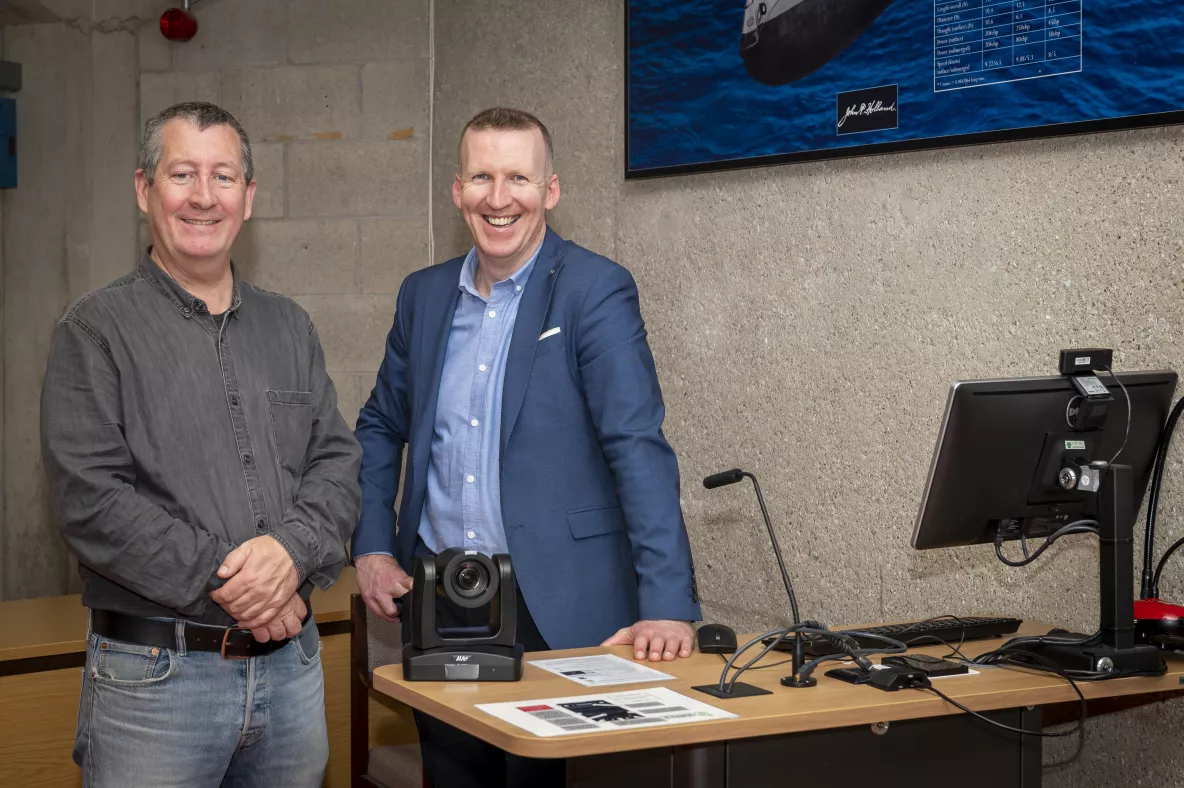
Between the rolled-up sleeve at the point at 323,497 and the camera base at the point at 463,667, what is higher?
the rolled-up sleeve at the point at 323,497

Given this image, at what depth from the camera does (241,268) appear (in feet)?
12.7

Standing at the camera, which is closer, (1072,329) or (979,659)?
(979,659)

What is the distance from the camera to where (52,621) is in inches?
123

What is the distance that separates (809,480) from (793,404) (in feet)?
0.60

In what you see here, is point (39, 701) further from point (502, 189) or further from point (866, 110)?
point (866, 110)

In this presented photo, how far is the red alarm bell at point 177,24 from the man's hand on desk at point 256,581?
2465mm

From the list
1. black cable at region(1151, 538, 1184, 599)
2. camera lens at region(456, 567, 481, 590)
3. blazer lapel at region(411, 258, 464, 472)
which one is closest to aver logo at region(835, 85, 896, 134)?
blazer lapel at region(411, 258, 464, 472)

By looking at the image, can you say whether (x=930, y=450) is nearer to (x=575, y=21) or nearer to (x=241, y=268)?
(x=575, y=21)

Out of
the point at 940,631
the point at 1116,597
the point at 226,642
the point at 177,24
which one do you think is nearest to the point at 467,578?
the point at 226,642

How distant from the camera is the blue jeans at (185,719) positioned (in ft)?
5.99

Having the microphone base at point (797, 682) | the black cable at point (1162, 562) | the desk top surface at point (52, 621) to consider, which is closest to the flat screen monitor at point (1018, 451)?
the black cable at point (1162, 562)

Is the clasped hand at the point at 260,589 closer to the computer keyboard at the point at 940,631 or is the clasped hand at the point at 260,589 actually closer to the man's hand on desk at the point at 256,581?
the man's hand on desk at the point at 256,581

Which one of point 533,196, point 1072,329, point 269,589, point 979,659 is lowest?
point 979,659

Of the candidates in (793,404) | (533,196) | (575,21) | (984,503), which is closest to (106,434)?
(533,196)
